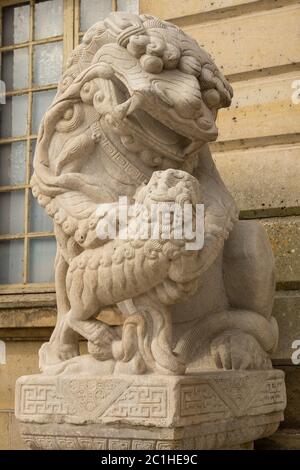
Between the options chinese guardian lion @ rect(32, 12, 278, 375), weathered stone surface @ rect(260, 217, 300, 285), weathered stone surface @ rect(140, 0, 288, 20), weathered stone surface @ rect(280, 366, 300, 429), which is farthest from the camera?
weathered stone surface @ rect(140, 0, 288, 20)

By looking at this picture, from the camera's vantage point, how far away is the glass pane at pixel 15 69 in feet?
20.0

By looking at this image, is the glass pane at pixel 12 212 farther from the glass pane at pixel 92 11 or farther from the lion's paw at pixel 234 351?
the lion's paw at pixel 234 351

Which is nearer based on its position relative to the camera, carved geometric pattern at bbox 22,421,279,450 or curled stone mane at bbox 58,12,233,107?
carved geometric pattern at bbox 22,421,279,450

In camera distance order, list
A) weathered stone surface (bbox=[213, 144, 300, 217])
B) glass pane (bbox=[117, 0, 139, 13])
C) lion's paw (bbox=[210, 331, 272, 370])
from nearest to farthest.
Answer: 1. lion's paw (bbox=[210, 331, 272, 370])
2. weathered stone surface (bbox=[213, 144, 300, 217])
3. glass pane (bbox=[117, 0, 139, 13])

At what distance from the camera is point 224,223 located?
3.28m

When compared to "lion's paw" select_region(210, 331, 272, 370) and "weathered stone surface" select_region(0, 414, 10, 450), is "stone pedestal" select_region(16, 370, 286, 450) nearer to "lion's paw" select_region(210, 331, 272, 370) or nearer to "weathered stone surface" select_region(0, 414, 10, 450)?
"lion's paw" select_region(210, 331, 272, 370)

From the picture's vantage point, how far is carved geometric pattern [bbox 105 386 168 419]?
2.86m

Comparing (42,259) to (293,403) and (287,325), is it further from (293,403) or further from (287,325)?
(293,403)

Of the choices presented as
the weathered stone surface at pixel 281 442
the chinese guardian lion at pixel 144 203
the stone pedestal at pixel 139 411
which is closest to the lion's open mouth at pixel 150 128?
the chinese guardian lion at pixel 144 203

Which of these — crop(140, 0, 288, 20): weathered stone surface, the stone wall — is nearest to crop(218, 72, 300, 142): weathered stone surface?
the stone wall

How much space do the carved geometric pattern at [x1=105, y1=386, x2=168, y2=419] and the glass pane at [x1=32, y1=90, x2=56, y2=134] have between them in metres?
3.46

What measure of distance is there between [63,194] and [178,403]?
1.02 m

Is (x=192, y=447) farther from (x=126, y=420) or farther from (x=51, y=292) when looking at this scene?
(x=51, y=292)

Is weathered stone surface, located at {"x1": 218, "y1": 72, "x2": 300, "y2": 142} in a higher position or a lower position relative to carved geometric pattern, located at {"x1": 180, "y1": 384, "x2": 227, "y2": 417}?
higher
